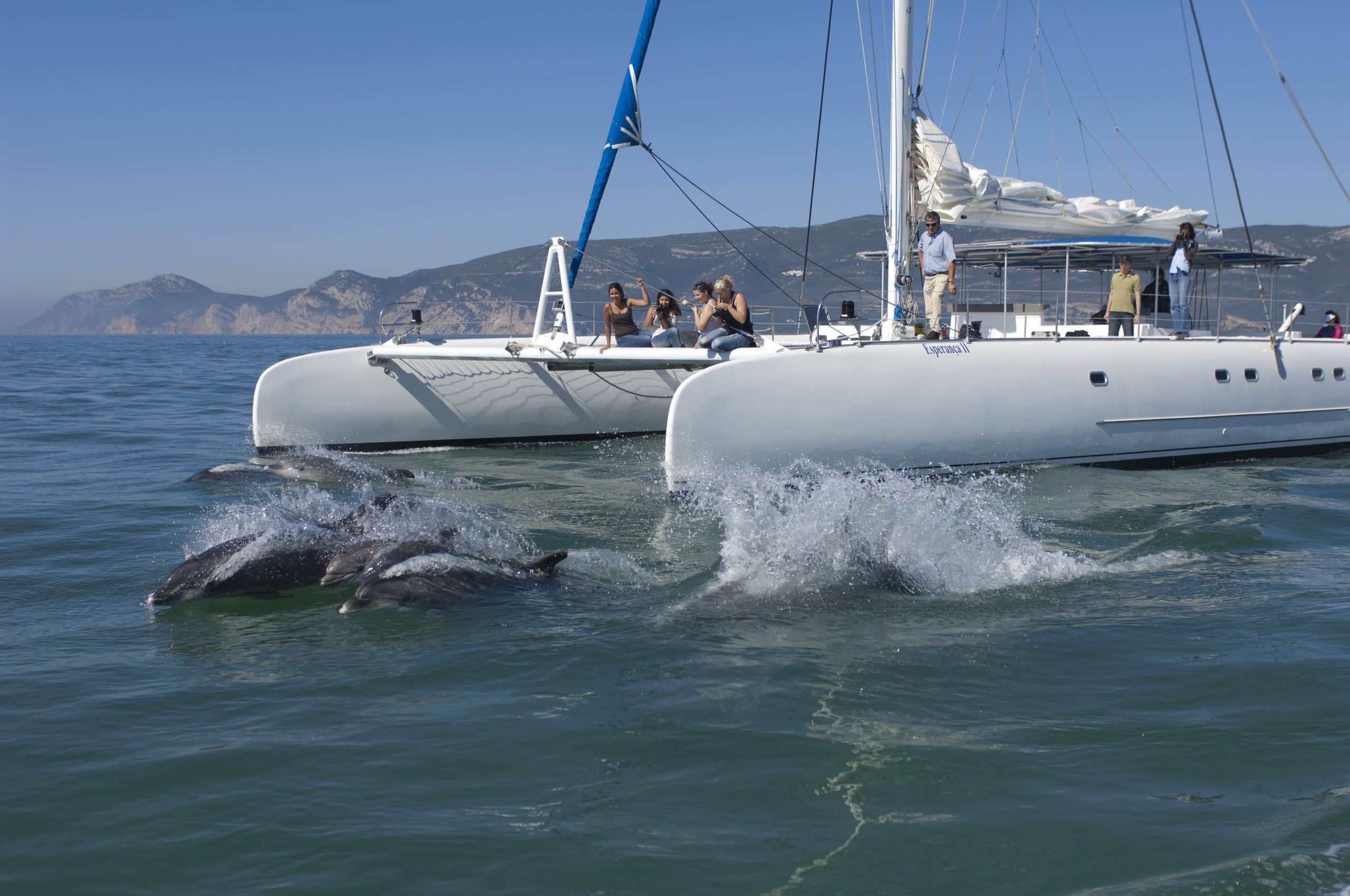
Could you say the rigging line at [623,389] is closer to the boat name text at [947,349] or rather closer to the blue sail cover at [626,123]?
the blue sail cover at [626,123]

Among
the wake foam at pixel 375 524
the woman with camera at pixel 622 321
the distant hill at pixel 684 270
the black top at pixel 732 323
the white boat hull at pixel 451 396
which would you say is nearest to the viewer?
the wake foam at pixel 375 524

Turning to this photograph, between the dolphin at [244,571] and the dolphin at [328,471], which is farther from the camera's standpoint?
the dolphin at [328,471]

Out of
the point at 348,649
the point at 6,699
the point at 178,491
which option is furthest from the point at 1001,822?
the point at 178,491

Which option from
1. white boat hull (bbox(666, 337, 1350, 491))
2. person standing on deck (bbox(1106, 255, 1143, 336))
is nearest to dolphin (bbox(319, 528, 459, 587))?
white boat hull (bbox(666, 337, 1350, 491))

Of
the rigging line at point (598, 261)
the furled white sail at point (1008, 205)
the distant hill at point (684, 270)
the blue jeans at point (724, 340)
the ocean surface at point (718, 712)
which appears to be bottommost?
the ocean surface at point (718, 712)

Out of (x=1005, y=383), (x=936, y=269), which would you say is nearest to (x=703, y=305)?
(x=936, y=269)

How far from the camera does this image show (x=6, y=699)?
14.9ft

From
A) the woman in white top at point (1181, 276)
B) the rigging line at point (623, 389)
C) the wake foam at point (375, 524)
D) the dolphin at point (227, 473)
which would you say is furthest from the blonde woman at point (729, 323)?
the woman in white top at point (1181, 276)

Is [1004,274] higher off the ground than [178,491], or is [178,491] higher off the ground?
[1004,274]

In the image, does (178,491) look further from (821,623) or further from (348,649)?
(821,623)

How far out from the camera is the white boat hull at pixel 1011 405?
8609 millimetres

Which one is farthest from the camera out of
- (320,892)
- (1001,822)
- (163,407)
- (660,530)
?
(163,407)

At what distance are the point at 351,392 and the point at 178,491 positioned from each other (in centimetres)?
248

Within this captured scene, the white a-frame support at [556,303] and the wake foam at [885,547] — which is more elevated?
the white a-frame support at [556,303]
